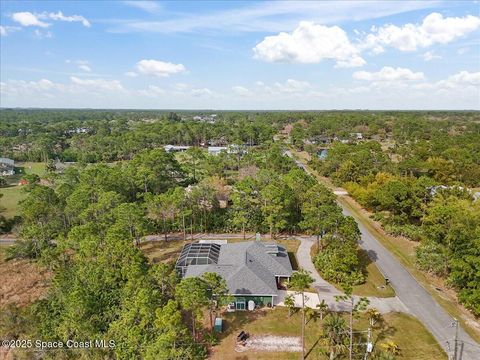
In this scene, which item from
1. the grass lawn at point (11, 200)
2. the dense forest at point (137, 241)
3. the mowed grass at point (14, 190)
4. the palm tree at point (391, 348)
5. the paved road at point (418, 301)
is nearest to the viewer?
the dense forest at point (137, 241)

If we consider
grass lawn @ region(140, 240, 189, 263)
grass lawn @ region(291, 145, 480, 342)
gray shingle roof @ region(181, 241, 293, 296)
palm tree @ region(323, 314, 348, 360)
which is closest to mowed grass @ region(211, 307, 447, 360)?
palm tree @ region(323, 314, 348, 360)

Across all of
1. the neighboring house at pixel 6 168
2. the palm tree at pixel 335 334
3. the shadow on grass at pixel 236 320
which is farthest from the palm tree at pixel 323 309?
the neighboring house at pixel 6 168

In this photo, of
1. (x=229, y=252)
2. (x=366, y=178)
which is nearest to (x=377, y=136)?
(x=366, y=178)

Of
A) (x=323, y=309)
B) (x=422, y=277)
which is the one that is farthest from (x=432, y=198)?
(x=323, y=309)

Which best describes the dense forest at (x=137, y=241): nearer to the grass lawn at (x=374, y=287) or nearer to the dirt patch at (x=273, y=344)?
the grass lawn at (x=374, y=287)

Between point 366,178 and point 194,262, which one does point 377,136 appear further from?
point 194,262

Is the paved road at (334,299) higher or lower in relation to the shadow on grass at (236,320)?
higher
